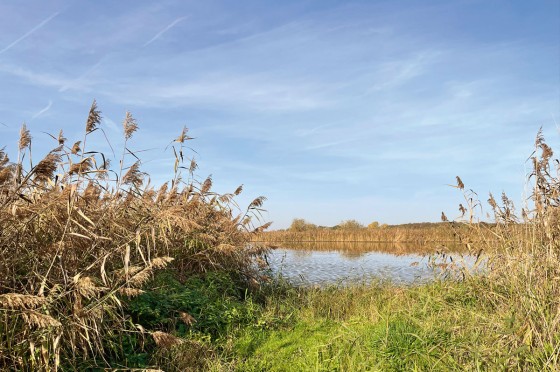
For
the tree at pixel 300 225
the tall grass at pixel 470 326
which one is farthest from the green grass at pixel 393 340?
the tree at pixel 300 225

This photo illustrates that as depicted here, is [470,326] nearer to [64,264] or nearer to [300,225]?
[64,264]

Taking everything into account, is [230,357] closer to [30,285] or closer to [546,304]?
[30,285]

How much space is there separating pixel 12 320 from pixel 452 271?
6832mm

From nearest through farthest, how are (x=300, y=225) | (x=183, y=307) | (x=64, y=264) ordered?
(x=64, y=264), (x=183, y=307), (x=300, y=225)

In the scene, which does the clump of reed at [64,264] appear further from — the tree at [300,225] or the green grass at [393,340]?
the tree at [300,225]

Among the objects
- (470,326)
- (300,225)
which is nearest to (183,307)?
(470,326)

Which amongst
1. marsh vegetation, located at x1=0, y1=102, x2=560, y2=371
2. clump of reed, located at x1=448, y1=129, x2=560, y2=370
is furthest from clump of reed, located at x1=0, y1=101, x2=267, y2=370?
clump of reed, located at x1=448, y1=129, x2=560, y2=370

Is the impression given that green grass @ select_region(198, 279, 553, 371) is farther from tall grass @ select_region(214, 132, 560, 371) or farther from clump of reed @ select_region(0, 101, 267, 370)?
clump of reed @ select_region(0, 101, 267, 370)

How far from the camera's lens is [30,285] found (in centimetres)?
437

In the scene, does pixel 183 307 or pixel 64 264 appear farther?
pixel 183 307

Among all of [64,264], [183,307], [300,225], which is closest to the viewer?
[64,264]

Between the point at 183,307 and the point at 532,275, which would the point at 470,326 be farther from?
the point at 183,307

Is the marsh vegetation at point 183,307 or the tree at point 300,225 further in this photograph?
the tree at point 300,225

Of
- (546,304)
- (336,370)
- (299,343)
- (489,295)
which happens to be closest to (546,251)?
(546,304)
